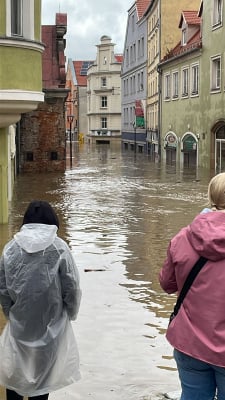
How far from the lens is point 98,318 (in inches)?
287

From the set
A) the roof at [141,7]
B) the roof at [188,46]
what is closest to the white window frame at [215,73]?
the roof at [188,46]

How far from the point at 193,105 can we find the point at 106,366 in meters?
32.1

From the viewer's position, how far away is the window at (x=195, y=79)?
35.9m

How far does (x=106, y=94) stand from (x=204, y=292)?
79.6m

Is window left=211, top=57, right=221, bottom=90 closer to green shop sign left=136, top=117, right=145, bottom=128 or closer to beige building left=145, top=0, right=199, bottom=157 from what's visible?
beige building left=145, top=0, right=199, bottom=157

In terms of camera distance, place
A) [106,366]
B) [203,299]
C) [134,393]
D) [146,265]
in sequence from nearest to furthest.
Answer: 1. [203,299]
2. [134,393]
3. [106,366]
4. [146,265]

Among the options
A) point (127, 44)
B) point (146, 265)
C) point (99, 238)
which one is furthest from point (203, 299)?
point (127, 44)

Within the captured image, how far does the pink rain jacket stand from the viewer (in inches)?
125

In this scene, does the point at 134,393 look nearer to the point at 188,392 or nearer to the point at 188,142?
the point at 188,392

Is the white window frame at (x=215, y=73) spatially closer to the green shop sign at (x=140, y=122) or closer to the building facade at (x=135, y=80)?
the building facade at (x=135, y=80)

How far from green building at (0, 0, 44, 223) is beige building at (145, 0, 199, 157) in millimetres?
33440

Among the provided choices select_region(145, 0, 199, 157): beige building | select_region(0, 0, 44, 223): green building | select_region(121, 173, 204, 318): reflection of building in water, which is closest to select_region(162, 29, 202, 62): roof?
select_region(145, 0, 199, 157): beige building

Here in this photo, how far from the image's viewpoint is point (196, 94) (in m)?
36.0

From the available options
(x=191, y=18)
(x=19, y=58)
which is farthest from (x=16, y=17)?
(x=191, y=18)
